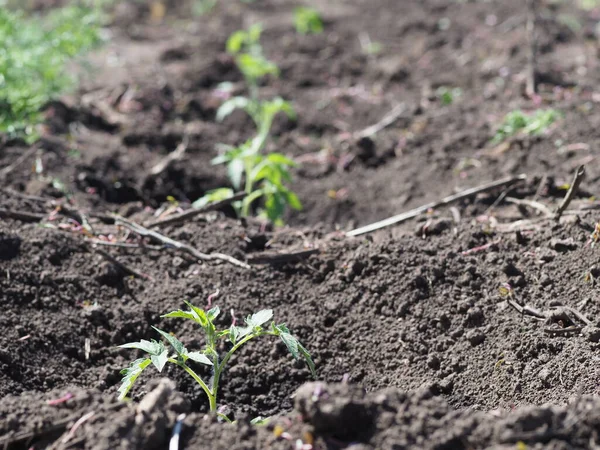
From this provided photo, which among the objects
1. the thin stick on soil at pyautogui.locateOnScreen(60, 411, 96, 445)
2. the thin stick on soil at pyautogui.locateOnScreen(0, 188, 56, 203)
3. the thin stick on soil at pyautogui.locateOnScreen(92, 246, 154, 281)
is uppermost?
the thin stick on soil at pyautogui.locateOnScreen(60, 411, 96, 445)

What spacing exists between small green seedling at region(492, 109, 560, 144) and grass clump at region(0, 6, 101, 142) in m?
2.82

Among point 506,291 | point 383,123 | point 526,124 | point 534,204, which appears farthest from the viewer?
point 383,123

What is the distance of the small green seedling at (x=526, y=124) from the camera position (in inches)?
182

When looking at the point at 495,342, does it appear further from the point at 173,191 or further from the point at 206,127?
the point at 206,127

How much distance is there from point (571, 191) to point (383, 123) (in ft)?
8.04

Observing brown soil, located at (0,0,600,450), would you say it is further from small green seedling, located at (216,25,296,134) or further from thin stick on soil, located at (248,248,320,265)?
small green seedling, located at (216,25,296,134)

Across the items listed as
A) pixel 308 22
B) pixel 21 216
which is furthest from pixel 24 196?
pixel 308 22

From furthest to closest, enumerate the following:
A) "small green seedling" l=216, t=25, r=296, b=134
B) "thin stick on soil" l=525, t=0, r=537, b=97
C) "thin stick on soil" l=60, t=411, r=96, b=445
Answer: "thin stick on soil" l=525, t=0, r=537, b=97
"small green seedling" l=216, t=25, r=296, b=134
"thin stick on soil" l=60, t=411, r=96, b=445

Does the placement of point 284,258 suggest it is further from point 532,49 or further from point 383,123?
point 532,49

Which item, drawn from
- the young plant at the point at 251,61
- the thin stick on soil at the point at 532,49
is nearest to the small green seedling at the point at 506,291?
the thin stick on soil at the point at 532,49

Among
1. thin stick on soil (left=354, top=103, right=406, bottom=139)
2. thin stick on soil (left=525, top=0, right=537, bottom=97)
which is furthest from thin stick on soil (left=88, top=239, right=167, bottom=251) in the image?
thin stick on soil (left=525, top=0, right=537, bottom=97)

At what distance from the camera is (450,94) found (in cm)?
589

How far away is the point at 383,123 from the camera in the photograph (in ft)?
18.9

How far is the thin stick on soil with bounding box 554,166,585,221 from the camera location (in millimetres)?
3445
